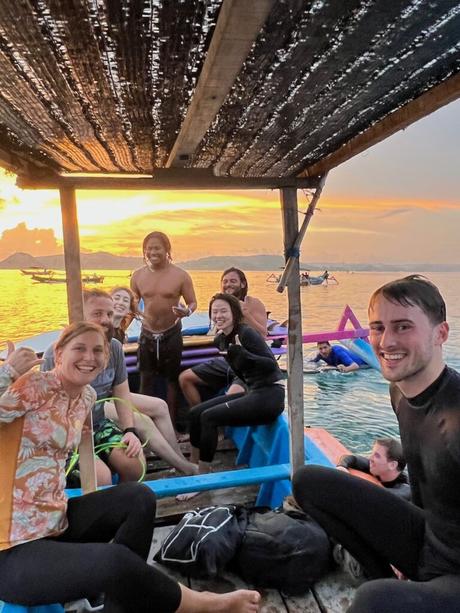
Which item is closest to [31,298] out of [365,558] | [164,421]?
[164,421]

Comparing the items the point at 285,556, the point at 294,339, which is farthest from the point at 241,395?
the point at 285,556

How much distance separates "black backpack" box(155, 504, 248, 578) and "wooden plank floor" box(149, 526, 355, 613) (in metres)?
0.05

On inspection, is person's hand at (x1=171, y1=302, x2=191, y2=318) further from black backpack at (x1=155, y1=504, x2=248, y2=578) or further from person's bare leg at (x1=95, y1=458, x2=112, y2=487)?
black backpack at (x1=155, y1=504, x2=248, y2=578)

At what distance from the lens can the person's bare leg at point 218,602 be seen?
6.25 feet

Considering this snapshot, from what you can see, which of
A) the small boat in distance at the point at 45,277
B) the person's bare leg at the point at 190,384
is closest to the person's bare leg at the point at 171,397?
the person's bare leg at the point at 190,384

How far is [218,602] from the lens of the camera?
1979 mm

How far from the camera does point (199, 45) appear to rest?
49.8 inches

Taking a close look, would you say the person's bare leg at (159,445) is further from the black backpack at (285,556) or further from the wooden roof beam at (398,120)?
the wooden roof beam at (398,120)

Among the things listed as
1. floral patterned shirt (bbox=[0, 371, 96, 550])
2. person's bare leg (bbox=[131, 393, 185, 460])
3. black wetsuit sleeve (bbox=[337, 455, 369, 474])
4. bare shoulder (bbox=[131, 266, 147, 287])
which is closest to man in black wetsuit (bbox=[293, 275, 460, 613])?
floral patterned shirt (bbox=[0, 371, 96, 550])

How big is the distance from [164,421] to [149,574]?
2090 mm

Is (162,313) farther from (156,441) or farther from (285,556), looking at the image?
(285,556)

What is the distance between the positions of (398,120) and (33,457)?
197cm

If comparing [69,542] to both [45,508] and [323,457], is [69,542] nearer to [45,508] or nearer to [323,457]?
[45,508]

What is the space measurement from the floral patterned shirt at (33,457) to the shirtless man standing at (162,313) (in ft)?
8.67
